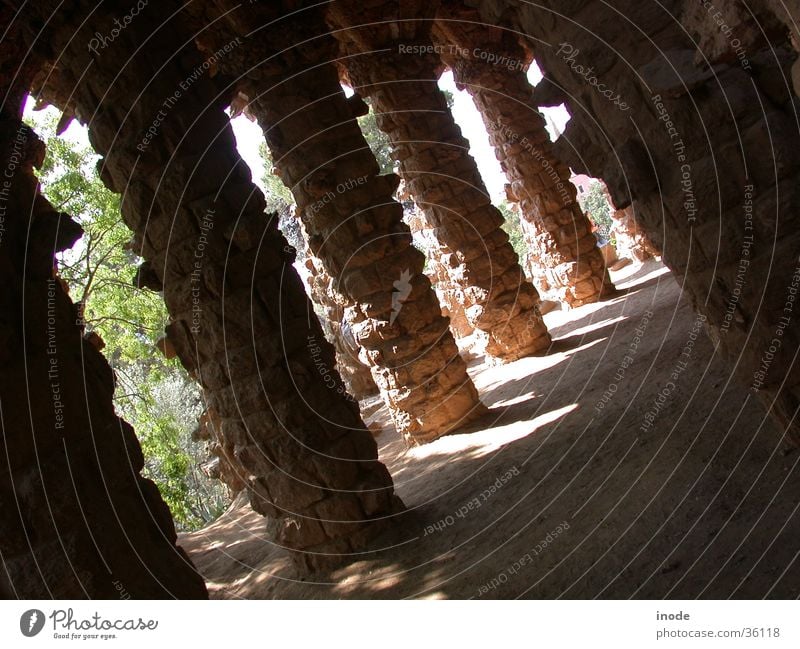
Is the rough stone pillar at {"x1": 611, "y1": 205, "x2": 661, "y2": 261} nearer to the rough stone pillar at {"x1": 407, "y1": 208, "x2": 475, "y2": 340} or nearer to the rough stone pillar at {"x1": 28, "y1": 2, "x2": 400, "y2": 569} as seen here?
the rough stone pillar at {"x1": 407, "y1": 208, "x2": 475, "y2": 340}

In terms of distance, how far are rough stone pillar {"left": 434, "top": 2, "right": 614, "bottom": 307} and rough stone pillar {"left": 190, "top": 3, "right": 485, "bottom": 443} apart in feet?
16.8

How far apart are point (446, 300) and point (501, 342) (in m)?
8.72

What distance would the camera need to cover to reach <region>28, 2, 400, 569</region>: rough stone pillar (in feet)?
18.1

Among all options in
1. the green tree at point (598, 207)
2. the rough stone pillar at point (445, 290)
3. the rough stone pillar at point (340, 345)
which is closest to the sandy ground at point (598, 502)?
the rough stone pillar at point (340, 345)

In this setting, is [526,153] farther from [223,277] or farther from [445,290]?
[223,277]

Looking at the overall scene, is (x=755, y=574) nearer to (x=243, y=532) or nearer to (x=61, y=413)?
(x=61, y=413)

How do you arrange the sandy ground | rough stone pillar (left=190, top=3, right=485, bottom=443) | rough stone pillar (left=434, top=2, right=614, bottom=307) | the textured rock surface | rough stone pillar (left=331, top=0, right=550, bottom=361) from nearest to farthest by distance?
the textured rock surface, the sandy ground, rough stone pillar (left=190, top=3, right=485, bottom=443), rough stone pillar (left=331, top=0, right=550, bottom=361), rough stone pillar (left=434, top=2, right=614, bottom=307)

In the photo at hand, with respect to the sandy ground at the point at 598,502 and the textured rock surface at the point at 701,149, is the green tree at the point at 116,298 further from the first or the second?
the textured rock surface at the point at 701,149

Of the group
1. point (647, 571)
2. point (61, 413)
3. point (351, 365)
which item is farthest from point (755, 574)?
point (351, 365)

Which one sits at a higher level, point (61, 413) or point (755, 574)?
point (61, 413)

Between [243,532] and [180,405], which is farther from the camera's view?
[180,405]

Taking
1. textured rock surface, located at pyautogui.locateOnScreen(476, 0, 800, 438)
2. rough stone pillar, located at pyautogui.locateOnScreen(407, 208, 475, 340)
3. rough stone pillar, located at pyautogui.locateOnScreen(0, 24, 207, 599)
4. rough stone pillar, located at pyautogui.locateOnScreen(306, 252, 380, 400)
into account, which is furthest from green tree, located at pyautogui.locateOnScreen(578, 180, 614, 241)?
rough stone pillar, located at pyautogui.locateOnScreen(0, 24, 207, 599)

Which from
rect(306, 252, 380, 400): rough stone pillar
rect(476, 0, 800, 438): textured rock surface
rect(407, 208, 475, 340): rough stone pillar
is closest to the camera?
rect(476, 0, 800, 438): textured rock surface

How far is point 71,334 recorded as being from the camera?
3697 mm
